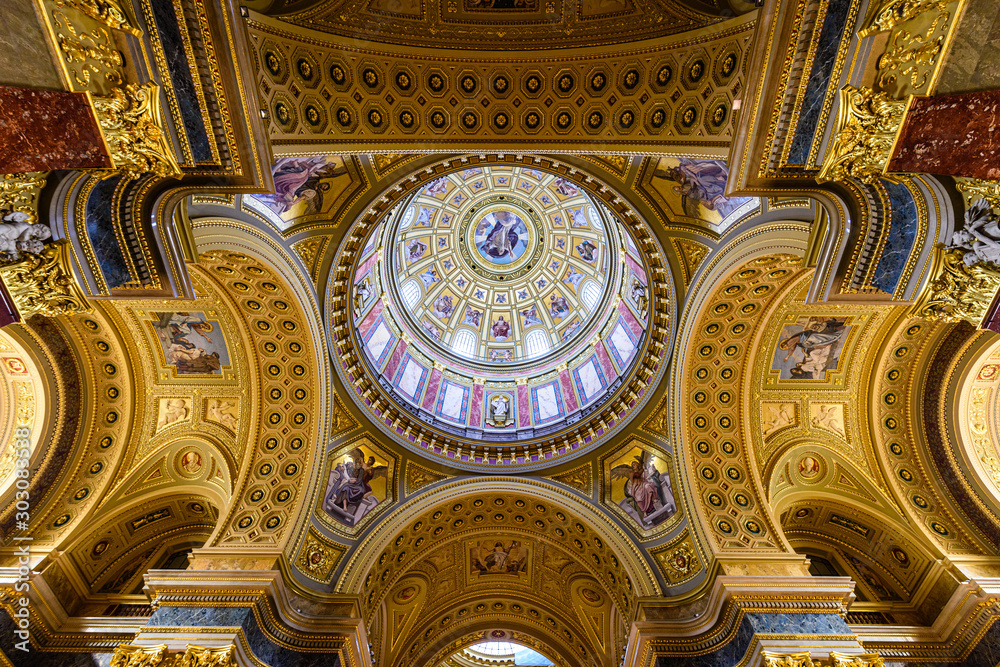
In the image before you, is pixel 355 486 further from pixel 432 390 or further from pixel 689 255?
pixel 689 255

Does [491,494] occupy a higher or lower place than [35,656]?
higher

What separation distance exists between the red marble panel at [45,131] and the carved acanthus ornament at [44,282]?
48.4 inches

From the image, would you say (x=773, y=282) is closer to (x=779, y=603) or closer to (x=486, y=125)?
(x=779, y=603)

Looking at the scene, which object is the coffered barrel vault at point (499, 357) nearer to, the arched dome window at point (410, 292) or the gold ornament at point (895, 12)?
the gold ornament at point (895, 12)

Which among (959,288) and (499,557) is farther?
(499,557)

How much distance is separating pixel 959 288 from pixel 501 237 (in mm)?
18149

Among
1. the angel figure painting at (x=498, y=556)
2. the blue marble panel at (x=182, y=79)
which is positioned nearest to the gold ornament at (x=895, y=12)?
the blue marble panel at (x=182, y=79)

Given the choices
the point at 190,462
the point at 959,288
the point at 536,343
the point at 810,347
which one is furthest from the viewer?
the point at 536,343

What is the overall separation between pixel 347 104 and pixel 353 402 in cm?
865

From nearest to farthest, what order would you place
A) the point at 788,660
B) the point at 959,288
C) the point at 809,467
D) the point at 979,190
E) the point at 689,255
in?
the point at 979,190, the point at 959,288, the point at 788,660, the point at 689,255, the point at 809,467

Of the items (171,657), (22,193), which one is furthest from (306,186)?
(171,657)

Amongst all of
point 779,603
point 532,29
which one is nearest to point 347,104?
point 532,29

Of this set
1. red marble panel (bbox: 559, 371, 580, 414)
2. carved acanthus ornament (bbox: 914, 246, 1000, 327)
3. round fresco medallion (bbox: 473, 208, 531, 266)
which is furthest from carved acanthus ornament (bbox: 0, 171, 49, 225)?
round fresco medallion (bbox: 473, 208, 531, 266)

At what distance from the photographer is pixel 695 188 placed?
10180mm
